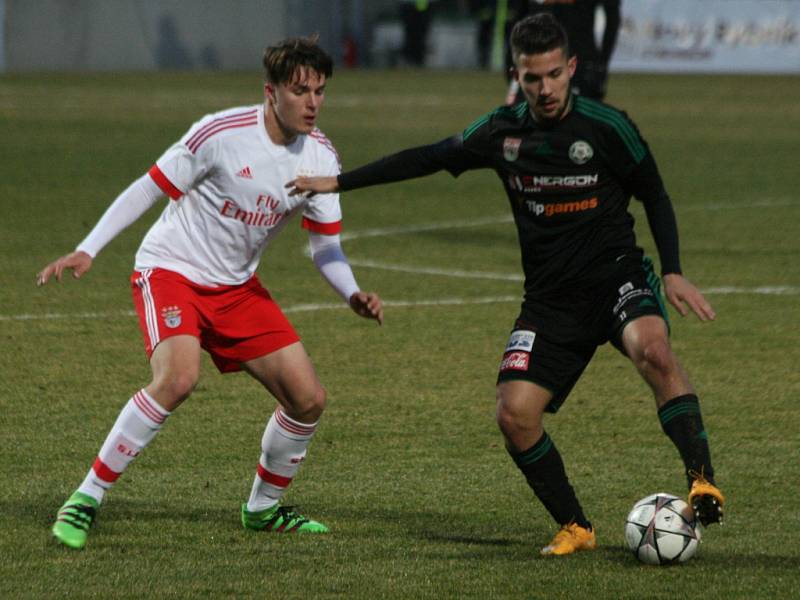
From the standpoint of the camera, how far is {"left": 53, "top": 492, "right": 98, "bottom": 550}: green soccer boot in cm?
562

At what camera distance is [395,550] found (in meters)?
5.65

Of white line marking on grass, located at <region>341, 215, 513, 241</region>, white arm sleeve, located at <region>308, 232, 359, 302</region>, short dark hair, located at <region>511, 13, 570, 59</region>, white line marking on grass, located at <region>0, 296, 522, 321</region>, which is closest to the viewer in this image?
short dark hair, located at <region>511, 13, 570, 59</region>

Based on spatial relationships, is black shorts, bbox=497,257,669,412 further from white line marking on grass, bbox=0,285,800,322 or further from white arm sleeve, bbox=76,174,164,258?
white line marking on grass, bbox=0,285,800,322

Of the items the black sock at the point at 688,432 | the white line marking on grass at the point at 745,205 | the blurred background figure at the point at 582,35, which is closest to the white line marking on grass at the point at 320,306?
the blurred background figure at the point at 582,35

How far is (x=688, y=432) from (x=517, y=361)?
65cm

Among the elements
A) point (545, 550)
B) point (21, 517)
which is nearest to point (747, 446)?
point (545, 550)

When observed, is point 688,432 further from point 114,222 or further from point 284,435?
point 114,222

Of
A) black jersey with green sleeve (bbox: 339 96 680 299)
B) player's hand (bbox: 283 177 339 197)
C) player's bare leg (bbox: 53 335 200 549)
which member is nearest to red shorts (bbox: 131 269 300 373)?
player's bare leg (bbox: 53 335 200 549)

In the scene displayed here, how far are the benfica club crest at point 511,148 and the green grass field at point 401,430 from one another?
4.36 feet

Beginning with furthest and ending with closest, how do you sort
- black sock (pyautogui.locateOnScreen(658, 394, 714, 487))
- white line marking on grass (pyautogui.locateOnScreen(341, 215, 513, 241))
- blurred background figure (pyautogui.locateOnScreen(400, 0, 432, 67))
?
blurred background figure (pyautogui.locateOnScreen(400, 0, 432, 67)), white line marking on grass (pyautogui.locateOnScreen(341, 215, 513, 241)), black sock (pyautogui.locateOnScreen(658, 394, 714, 487))

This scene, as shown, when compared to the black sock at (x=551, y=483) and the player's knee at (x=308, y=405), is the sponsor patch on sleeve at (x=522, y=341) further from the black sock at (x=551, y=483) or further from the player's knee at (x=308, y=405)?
the player's knee at (x=308, y=405)

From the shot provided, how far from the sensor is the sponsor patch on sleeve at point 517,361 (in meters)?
5.69

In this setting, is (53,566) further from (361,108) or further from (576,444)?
(361,108)

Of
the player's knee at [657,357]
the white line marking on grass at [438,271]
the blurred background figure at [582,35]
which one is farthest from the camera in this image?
the blurred background figure at [582,35]
